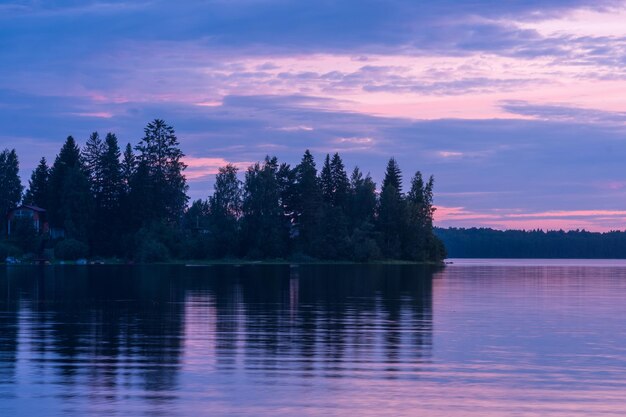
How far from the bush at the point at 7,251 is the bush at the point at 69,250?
6099 millimetres

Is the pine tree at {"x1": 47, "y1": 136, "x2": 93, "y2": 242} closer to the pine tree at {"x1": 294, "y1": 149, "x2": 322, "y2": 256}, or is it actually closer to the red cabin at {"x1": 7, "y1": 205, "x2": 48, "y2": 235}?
the red cabin at {"x1": 7, "y1": 205, "x2": 48, "y2": 235}

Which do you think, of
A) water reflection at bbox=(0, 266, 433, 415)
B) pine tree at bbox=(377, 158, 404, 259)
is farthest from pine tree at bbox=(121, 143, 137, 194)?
water reflection at bbox=(0, 266, 433, 415)

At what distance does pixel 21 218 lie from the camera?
149m

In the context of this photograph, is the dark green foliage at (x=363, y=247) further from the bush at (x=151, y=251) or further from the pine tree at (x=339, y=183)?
the bush at (x=151, y=251)

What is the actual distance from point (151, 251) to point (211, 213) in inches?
935

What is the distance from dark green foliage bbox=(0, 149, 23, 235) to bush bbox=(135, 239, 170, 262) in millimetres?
37937

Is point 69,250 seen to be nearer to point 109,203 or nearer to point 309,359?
point 109,203

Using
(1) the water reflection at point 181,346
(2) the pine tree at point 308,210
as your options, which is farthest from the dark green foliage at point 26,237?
(1) the water reflection at point 181,346

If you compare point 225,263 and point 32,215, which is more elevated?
point 32,215

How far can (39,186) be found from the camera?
170 m

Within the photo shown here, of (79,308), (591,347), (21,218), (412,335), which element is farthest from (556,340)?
(21,218)

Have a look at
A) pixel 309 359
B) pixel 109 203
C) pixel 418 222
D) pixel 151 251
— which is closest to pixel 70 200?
pixel 109 203

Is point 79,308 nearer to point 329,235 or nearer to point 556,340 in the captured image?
point 556,340

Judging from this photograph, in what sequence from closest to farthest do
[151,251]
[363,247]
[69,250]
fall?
[69,250], [151,251], [363,247]
